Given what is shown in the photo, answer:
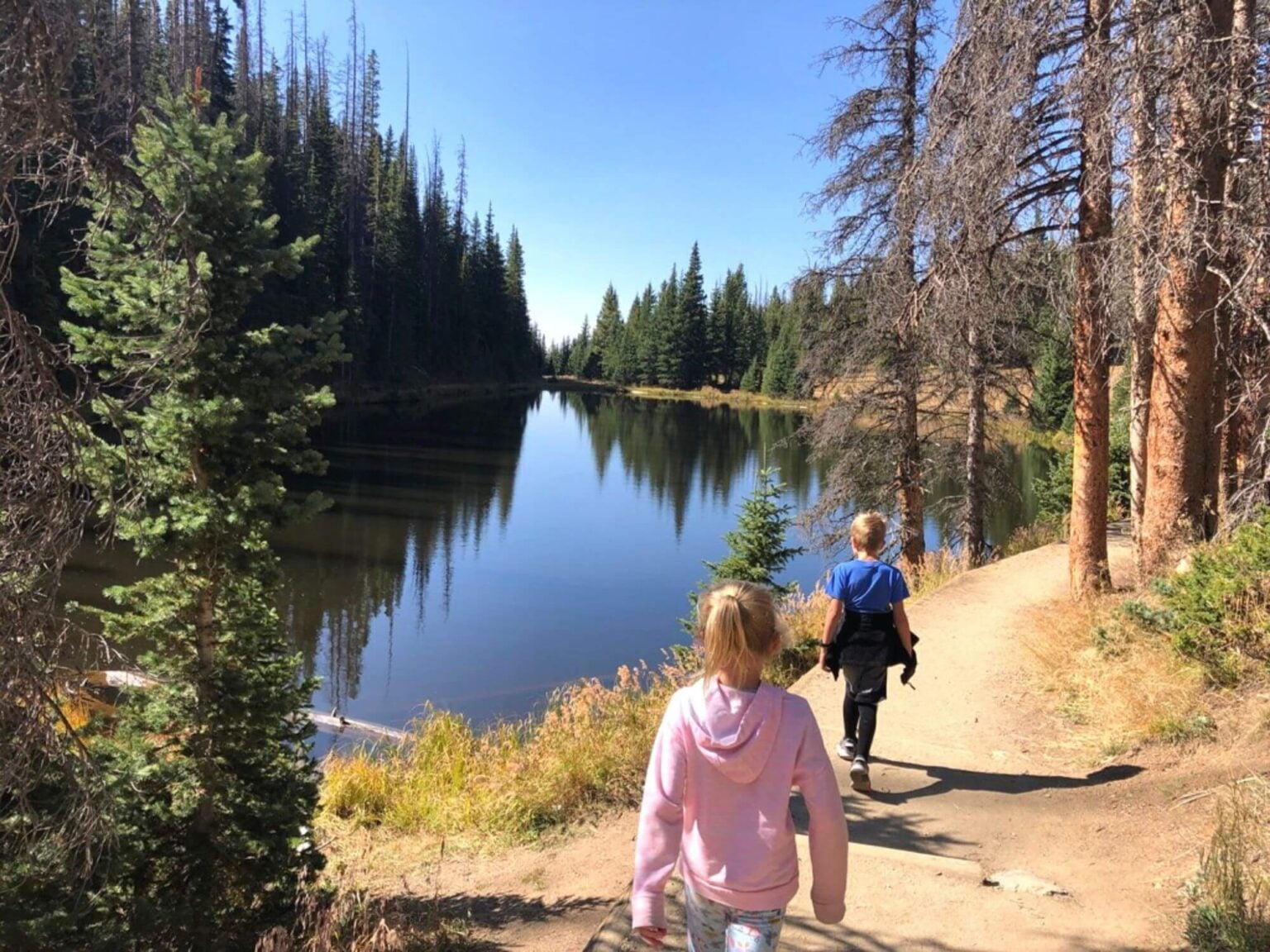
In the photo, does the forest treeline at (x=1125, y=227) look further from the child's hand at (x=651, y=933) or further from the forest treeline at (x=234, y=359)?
the child's hand at (x=651, y=933)

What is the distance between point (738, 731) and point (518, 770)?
4848 mm

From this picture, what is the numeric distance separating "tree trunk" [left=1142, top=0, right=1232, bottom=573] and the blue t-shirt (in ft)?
10.9

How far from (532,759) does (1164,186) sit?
6247 millimetres

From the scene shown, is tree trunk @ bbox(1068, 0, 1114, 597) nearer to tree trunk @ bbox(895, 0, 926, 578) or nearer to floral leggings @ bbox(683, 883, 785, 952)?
tree trunk @ bbox(895, 0, 926, 578)

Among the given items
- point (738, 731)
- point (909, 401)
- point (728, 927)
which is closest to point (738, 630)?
point (738, 731)

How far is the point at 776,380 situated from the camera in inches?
3083

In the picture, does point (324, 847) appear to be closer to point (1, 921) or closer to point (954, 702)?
point (1, 921)

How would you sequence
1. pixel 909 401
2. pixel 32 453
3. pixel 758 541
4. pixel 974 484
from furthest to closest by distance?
pixel 974 484, pixel 909 401, pixel 758 541, pixel 32 453

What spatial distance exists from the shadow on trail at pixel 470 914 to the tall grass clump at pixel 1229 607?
3.98 m

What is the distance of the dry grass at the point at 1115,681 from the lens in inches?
215

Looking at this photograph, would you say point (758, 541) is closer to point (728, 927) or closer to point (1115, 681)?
point (1115, 681)

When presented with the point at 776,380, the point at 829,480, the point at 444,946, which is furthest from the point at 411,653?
the point at 776,380

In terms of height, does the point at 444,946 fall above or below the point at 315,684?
below

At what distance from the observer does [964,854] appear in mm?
4348
